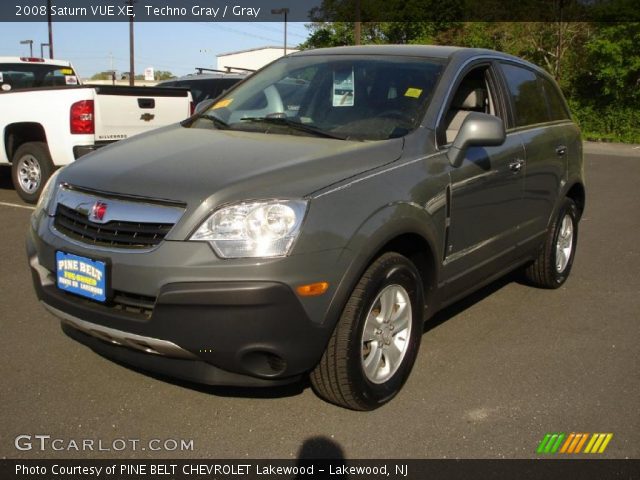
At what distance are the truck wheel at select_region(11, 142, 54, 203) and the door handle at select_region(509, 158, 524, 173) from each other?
605cm

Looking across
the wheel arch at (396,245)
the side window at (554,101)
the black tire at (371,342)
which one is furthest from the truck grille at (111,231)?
the side window at (554,101)

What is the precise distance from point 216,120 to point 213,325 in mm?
1834

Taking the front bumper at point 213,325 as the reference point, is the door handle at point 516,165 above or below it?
above


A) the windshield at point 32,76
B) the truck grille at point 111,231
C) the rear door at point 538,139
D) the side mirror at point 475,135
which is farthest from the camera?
the windshield at point 32,76

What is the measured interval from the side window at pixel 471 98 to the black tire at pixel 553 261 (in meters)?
1.21

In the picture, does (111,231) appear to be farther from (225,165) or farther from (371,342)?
(371,342)

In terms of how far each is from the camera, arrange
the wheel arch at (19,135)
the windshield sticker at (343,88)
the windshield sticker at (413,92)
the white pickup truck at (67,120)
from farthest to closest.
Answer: the wheel arch at (19,135), the white pickup truck at (67,120), the windshield sticker at (343,88), the windshield sticker at (413,92)

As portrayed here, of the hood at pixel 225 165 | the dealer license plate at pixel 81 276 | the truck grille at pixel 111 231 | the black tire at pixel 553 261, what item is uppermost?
the hood at pixel 225 165

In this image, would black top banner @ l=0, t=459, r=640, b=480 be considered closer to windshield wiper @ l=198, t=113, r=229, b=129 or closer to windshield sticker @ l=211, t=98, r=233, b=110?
windshield wiper @ l=198, t=113, r=229, b=129

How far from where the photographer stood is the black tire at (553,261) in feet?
17.6

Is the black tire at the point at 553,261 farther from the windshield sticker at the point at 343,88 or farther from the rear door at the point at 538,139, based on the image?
the windshield sticker at the point at 343,88

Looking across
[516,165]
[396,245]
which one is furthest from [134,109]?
[396,245]

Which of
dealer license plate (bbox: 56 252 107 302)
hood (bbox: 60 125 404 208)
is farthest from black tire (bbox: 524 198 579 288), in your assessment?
dealer license plate (bbox: 56 252 107 302)

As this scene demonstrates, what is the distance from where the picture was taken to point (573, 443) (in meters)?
3.24
